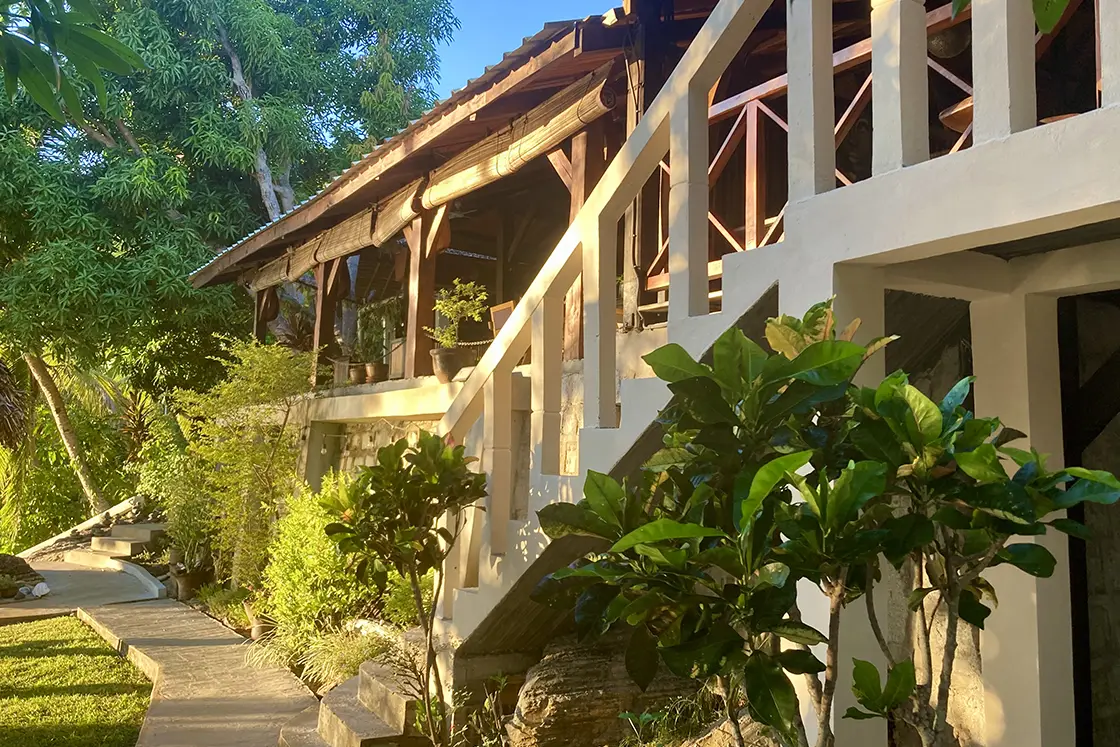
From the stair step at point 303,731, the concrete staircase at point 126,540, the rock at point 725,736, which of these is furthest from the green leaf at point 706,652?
the concrete staircase at point 126,540

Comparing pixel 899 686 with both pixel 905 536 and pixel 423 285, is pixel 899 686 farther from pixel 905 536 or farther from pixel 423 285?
pixel 423 285

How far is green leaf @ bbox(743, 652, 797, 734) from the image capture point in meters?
1.41

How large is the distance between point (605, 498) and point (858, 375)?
3.57 ft

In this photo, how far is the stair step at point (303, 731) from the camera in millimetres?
4348

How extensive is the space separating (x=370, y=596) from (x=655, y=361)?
492 cm

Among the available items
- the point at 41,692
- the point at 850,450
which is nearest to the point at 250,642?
the point at 41,692

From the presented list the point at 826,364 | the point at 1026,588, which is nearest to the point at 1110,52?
the point at 826,364

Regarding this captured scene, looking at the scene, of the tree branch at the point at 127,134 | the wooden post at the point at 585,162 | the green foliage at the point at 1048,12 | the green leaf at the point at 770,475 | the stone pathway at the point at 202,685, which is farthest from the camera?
the tree branch at the point at 127,134

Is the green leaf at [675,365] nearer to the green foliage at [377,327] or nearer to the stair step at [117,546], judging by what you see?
the green foliage at [377,327]

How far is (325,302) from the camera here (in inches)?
363

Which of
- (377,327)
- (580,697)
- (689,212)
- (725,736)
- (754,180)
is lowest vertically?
(580,697)

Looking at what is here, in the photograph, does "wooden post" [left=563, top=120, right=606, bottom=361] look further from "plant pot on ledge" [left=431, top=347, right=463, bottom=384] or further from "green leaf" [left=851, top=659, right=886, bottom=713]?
"green leaf" [left=851, top=659, right=886, bottom=713]

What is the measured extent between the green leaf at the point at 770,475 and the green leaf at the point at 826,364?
0.86 ft

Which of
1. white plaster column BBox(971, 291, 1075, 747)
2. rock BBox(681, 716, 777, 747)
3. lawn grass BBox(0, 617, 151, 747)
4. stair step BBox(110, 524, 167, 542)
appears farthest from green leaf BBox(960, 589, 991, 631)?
stair step BBox(110, 524, 167, 542)
